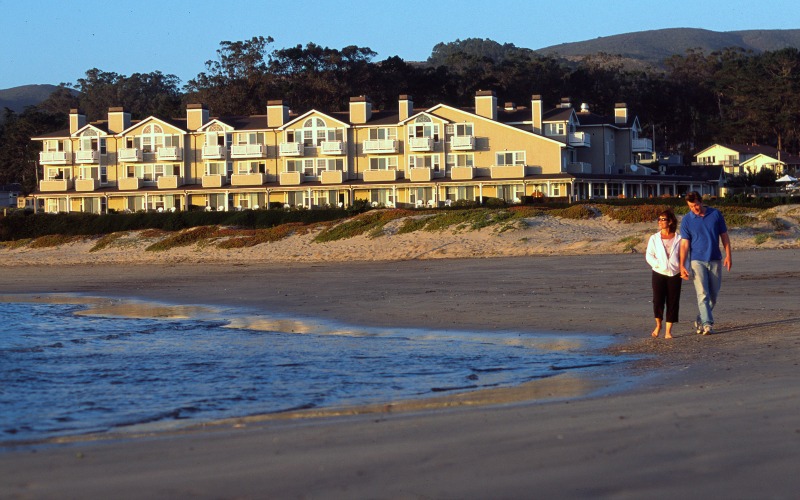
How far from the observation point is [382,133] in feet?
245

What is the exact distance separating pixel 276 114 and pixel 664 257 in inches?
2603

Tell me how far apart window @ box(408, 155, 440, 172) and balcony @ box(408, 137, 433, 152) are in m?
0.82

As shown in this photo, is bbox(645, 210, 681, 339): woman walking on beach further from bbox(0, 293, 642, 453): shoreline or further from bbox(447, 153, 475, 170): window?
bbox(447, 153, 475, 170): window

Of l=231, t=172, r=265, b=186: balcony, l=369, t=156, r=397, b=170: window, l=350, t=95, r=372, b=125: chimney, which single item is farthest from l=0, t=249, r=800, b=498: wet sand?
l=350, t=95, r=372, b=125: chimney

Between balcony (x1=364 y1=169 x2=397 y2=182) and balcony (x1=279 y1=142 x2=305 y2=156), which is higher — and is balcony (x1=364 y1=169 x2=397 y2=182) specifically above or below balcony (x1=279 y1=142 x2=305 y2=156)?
below

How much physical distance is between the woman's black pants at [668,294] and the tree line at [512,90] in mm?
93632

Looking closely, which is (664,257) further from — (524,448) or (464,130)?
(464,130)

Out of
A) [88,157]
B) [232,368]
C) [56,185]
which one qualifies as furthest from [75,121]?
[232,368]

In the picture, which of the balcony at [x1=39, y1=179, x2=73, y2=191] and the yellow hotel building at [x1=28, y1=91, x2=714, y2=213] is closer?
the yellow hotel building at [x1=28, y1=91, x2=714, y2=213]

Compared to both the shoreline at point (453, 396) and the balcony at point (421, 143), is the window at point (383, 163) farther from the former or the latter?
the shoreline at point (453, 396)

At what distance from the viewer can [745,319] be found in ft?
48.7

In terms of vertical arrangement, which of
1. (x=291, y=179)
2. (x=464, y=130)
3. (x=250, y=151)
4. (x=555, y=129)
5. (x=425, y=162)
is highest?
(x=555, y=129)

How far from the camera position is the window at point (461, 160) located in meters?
71.9

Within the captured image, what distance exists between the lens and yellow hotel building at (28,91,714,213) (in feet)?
232
